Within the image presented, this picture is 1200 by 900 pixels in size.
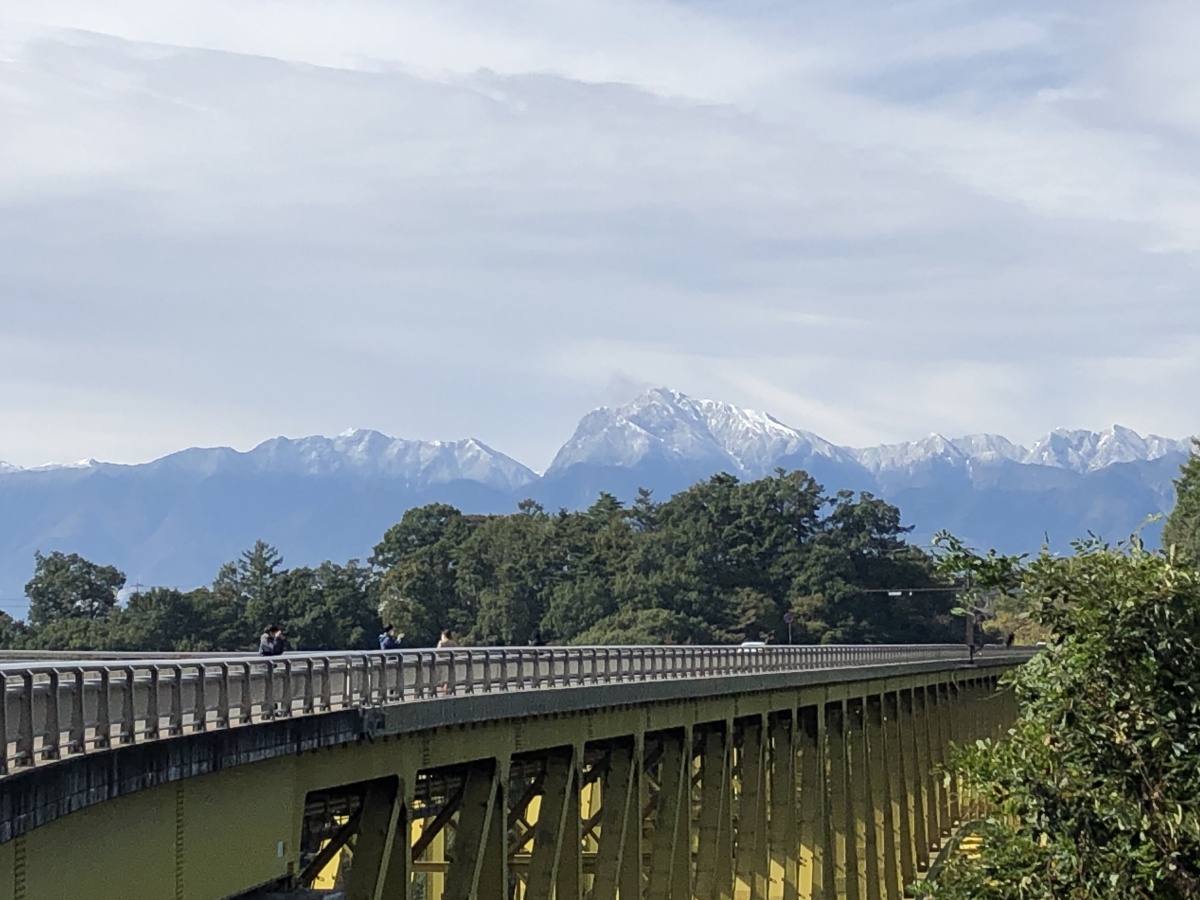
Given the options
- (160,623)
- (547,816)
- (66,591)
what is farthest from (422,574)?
(547,816)

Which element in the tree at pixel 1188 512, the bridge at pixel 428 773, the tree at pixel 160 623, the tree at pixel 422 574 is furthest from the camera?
the tree at pixel 422 574

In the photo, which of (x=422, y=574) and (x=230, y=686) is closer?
(x=230, y=686)

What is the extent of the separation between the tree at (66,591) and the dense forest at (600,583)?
0.49 feet

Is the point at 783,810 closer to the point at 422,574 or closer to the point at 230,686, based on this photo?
the point at 230,686

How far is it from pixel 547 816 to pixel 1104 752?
12476 mm

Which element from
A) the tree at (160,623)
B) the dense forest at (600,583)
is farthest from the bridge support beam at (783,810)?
the dense forest at (600,583)

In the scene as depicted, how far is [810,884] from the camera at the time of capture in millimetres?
56656

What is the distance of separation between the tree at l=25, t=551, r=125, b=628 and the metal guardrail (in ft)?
382

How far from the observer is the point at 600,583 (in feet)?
519

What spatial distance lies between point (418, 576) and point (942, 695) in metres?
76.3

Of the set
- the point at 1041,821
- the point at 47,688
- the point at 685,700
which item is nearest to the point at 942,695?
the point at 685,700

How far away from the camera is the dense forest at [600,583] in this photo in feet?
470

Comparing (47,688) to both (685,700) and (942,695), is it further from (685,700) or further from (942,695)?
(942,695)

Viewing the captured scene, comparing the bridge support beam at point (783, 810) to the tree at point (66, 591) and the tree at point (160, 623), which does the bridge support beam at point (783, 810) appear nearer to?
the tree at point (160, 623)
